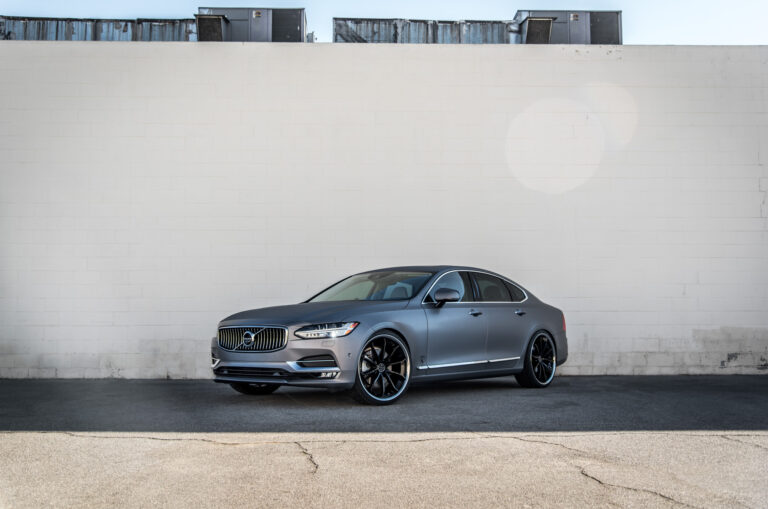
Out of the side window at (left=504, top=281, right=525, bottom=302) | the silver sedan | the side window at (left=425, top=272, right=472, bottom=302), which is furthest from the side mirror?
the side window at (left=504, top=281, right=525, bottom=302)

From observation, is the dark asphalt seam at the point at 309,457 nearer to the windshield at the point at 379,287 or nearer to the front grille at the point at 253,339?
the front grille at the point at 253,339

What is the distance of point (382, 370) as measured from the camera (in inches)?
328

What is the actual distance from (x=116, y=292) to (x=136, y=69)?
3577mm

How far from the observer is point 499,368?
9.79 metres

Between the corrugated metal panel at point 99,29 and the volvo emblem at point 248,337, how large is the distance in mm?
12239

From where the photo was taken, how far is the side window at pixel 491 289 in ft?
33.0

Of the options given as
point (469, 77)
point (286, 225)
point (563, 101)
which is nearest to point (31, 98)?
point (286, 225)

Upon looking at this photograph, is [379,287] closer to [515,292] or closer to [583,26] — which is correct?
[515,292]

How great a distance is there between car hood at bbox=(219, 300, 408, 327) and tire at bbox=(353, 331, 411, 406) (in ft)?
1.05

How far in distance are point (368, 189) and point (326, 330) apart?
541cm

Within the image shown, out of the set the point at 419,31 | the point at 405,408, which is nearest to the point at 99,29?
the point at 419,31

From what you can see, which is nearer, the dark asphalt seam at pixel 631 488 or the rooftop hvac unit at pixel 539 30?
the dark asphalt seam at pixel 631 488

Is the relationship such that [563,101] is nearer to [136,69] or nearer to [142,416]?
[136,69]

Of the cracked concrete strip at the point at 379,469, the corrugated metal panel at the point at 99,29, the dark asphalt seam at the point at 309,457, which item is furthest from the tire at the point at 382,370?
the corrugated metal panel at the point at 99,29
